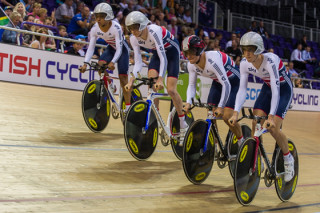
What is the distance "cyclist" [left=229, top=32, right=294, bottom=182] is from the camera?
4207 millimetres

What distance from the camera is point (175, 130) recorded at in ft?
18.4

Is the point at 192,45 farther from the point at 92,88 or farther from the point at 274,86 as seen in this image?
the point at 92,88

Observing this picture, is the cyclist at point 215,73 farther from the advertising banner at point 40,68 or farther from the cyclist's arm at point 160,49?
the advertising banner at point 40,68

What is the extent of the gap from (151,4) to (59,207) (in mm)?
11296

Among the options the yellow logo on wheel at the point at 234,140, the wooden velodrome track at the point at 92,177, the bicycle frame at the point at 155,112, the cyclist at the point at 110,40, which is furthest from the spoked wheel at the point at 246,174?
the cyclist at the point at 110,40

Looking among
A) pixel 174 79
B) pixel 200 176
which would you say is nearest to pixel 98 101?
pixel 174 79

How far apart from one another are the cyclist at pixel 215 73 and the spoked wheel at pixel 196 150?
214mm

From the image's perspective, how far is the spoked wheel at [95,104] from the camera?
20.3ft

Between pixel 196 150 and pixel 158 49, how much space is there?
4.58 ft

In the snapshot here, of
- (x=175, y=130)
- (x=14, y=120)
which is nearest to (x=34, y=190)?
(x=175, y=130)


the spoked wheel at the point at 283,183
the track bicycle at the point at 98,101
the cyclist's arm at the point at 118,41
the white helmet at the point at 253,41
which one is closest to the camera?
the white helmet at the point at 253,41

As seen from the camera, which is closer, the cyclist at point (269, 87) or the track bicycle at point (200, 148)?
the cyclist at point (269, 87)

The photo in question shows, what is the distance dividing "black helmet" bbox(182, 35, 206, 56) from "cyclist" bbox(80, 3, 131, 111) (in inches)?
65.0

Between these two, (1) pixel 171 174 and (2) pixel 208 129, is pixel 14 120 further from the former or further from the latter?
(2) pixel 208 129
